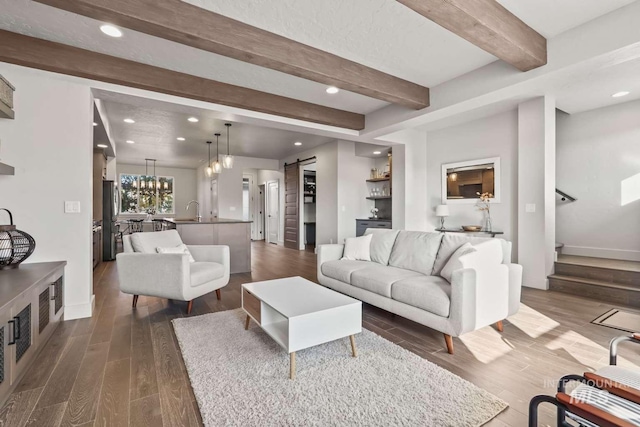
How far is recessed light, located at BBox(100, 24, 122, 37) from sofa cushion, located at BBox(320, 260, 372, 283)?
3.05 meters

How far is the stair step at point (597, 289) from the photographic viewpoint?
11.4 ft

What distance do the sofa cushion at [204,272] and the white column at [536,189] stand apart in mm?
4186

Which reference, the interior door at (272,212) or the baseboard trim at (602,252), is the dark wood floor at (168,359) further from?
the interior door at (272,212)

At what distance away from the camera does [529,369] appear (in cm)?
208

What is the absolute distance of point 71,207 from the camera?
9.80 ft

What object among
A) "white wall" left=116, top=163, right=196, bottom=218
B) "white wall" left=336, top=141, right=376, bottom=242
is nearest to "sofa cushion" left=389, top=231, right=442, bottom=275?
"white wall" left=336, top=141, right=376, bottom=242

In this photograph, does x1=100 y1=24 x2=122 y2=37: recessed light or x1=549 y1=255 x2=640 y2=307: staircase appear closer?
x1=100 y1=24 x2=122 y2=37: recessed light

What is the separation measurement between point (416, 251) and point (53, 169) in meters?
3.74

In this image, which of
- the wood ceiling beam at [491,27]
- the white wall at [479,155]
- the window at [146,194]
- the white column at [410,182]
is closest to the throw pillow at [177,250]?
the wood ceiling beam at [491,27]

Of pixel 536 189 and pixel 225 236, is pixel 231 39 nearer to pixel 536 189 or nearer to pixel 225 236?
pixel 225 236

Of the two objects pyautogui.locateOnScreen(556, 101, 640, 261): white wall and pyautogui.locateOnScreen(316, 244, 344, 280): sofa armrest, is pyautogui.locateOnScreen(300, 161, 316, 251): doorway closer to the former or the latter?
pyautogui.locateOnScreen(316, 244, 344, 280): sofa armrest

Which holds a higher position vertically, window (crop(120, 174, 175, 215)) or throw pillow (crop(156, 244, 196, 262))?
window (crop(120, 174, 175, 215))

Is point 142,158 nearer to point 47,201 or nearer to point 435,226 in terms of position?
point 47,201

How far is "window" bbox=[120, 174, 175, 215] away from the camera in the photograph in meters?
10.6
